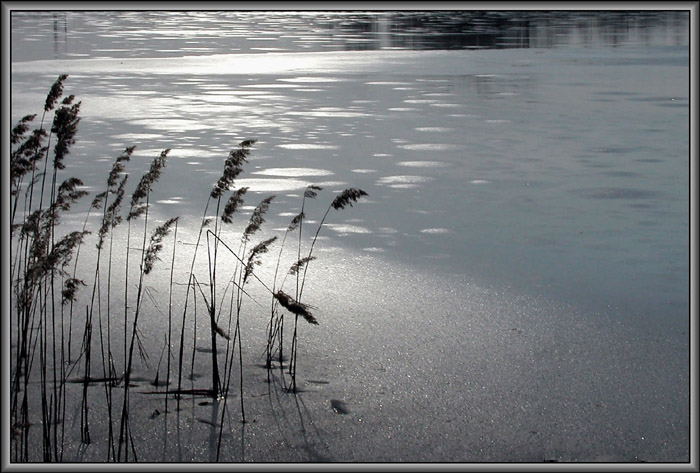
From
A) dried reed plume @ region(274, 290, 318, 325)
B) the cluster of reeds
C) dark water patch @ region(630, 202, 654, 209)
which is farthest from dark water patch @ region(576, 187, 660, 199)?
dried reed plume @ region(274, 290, 318, 325)

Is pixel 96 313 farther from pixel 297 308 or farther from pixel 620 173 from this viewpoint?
pixel 620 173

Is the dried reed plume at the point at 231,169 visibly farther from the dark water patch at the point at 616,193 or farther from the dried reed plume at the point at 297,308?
the dark water patch at the point at 616,193

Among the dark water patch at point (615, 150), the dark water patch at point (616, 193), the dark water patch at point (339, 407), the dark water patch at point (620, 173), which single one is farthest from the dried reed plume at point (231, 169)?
the dark water patch at point (615, 150)

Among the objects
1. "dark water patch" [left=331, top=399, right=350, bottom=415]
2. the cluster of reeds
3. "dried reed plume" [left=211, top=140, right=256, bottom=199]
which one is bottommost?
"dark water patch" [left=331, top=399, right=350, bottom=415]

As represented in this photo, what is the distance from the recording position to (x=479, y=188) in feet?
18.2

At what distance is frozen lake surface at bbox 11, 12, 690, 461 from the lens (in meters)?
2.91

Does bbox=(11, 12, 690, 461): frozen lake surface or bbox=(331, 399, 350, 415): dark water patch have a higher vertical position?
bbox=(11, 12, 690, 461): frozen lake surface

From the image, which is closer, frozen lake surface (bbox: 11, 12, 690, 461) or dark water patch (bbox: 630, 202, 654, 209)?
frozen lake surface (bbox: 11, 12, 690, 461)

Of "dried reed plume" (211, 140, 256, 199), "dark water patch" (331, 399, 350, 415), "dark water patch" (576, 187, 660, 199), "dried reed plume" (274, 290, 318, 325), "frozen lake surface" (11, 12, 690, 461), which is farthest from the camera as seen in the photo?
"dark water patch" (576, 187, 660, 199)

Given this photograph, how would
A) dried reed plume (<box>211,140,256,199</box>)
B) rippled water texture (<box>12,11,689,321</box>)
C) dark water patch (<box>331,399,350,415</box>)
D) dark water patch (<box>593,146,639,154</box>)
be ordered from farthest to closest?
dark water patch (<box>593,146,639,154</box>)
rippled water texture (<box>12,11,689,321</box>)
dark water patch (<box>331,399,350,415</box>)
dried reed plume (<box>211,140,256,199</box>)

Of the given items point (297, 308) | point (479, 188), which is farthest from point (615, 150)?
point (297, 308)

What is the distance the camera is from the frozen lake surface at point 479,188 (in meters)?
2.91

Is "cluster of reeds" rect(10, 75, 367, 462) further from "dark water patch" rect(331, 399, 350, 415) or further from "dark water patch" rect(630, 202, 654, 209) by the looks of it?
"dark water patch" rect(630, 202, 654, 209)

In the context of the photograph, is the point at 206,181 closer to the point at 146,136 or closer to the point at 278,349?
the point at 146,136
